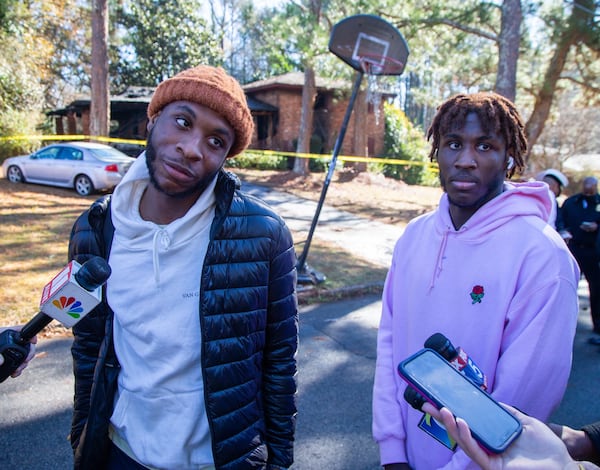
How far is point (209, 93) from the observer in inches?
63.3

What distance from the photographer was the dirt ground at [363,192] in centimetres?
1434

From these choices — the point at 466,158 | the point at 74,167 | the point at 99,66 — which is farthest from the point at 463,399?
the point at 99,66

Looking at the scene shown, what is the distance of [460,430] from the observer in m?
1.02

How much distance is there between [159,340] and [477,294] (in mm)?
1095

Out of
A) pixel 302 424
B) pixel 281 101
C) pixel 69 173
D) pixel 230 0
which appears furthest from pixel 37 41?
pixel 230 0

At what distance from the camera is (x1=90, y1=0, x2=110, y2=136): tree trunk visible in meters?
13.1

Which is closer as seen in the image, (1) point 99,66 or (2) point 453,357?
(2) point 453,357

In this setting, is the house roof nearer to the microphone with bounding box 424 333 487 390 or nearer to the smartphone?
the microphone with bounding box 424 333 487 390

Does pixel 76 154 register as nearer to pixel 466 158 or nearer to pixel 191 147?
pixel 191 147

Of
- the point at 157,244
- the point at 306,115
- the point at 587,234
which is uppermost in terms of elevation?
the point at 306,115

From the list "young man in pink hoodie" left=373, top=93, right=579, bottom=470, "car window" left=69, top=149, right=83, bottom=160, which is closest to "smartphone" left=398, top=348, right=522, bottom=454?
"young man in pink hoodie" left=373, top=93, right=579, bottom=470

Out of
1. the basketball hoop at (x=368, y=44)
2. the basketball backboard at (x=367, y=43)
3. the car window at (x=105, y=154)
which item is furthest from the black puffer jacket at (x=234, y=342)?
the car window at (x=105, y=154)

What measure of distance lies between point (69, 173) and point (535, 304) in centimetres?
1323

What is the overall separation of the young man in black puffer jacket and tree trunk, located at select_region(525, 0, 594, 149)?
12.4m
